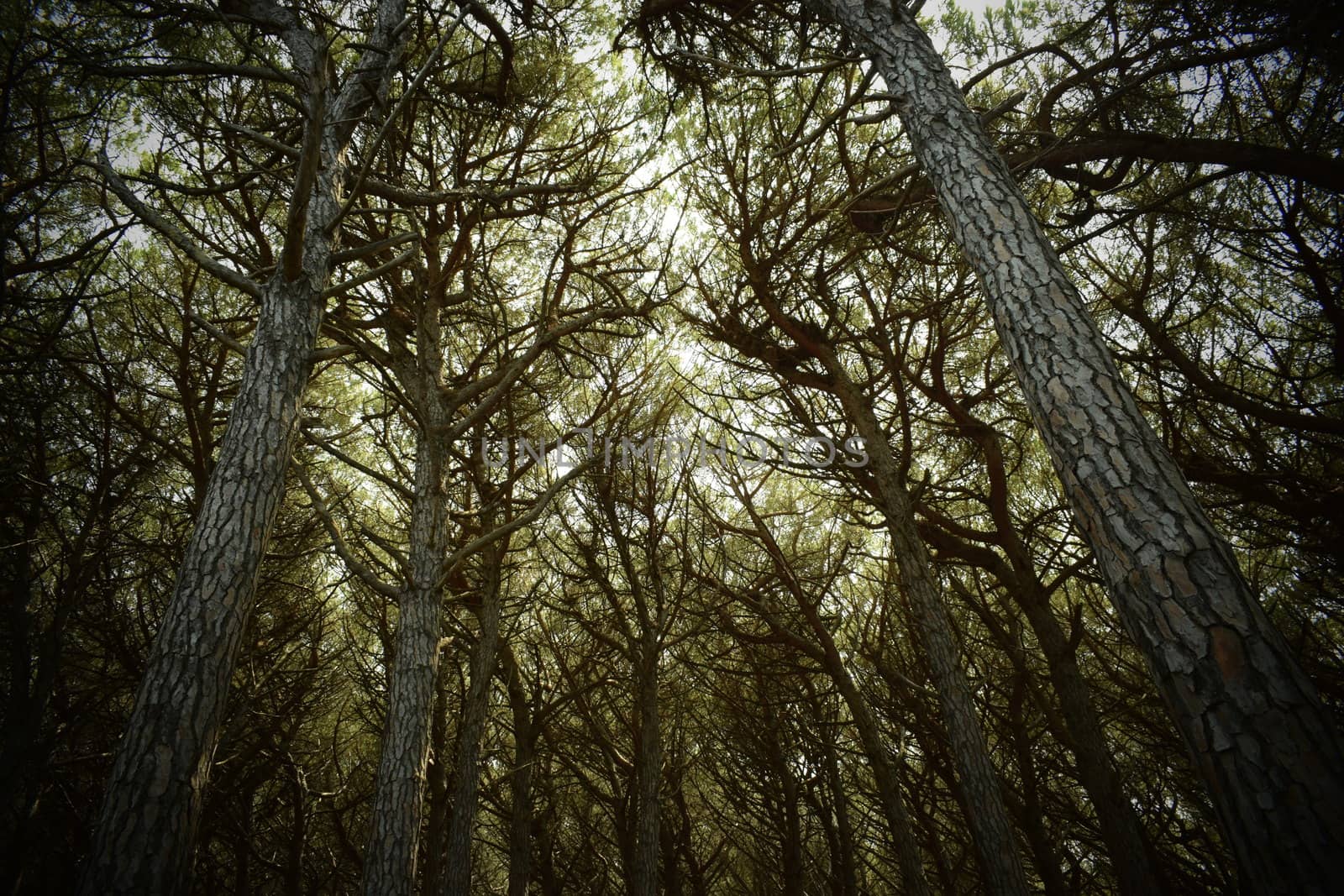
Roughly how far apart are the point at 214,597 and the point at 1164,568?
3.43m

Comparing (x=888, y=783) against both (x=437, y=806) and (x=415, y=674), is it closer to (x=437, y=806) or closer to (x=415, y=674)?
(x=415, y=674)

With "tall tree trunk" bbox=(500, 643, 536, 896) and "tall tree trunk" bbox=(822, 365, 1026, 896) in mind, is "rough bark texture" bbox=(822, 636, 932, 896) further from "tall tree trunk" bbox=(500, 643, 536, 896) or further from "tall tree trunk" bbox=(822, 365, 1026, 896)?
"tall tree trunk" bbox=(500, 643, 536, 896)

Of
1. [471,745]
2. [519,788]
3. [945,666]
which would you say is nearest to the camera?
[945,666]

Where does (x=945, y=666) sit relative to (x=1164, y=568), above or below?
above

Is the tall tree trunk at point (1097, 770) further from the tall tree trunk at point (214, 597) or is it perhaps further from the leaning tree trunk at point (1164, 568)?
the tall tree trunk at point (214, 597)

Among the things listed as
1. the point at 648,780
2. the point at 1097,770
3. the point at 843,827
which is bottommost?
the point at 843,827

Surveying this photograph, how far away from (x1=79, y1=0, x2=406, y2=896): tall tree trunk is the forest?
0.02 meters

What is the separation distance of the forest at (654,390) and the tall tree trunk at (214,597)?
2 cm

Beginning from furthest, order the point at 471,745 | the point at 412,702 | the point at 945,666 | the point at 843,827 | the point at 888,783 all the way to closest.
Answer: the point at 843,827 → the point at 471,745 → the point at 888,783 → the point at 945,666 → the point at 412,702

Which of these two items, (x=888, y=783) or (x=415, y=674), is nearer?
(x=415, y=674)

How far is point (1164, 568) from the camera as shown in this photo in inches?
66.3

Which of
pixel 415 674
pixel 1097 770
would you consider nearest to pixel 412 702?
pixel 415 674

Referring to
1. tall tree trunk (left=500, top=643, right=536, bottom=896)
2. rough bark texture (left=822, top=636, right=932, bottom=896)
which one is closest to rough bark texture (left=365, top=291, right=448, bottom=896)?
tall tree trunk (left=500, top=643, right=536, bottom=896)

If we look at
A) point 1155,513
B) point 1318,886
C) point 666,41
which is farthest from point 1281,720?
point 666,41
